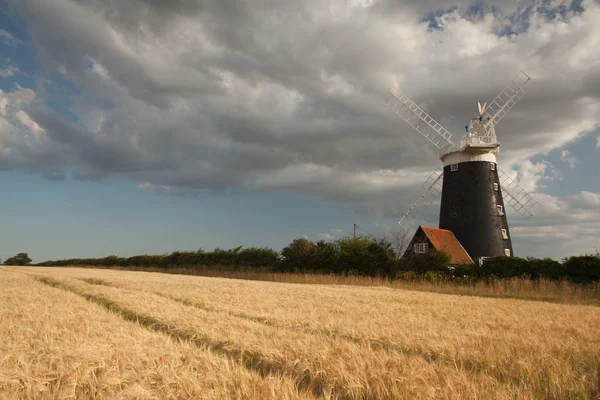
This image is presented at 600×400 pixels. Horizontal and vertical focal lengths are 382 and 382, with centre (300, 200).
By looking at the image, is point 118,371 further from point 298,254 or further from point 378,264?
point 298,254

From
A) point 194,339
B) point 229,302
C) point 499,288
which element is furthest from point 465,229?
point 194,339

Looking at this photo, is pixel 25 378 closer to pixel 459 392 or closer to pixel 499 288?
pixel 459 392

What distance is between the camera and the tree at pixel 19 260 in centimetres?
8675

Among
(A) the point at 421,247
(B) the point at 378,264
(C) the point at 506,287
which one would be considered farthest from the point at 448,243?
(C) the point at 506,287

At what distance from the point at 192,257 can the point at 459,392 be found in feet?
154

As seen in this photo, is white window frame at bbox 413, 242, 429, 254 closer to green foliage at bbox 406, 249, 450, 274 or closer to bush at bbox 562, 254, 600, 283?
green foliage at bbox 406, 249, 450, 274

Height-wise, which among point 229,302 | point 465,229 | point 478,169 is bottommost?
point 229,302

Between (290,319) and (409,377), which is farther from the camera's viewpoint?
(290,319)

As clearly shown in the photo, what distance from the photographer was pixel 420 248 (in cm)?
3142

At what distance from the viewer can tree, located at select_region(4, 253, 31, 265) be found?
8675 cm

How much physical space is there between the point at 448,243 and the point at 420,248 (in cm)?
228

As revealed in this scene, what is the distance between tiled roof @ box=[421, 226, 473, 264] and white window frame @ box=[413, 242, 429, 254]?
2.80 ft

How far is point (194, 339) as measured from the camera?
6.30m

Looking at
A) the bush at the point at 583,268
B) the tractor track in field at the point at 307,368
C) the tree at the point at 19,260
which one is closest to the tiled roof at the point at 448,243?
the bush at the point at 583,268
